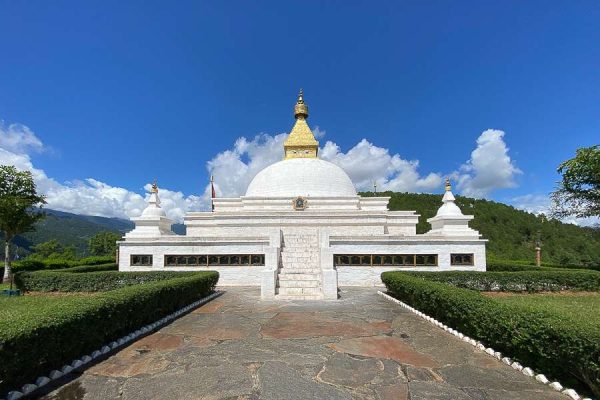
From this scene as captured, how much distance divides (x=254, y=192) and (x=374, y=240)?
12482 mm

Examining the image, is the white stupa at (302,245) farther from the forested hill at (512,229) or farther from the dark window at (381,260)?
the forested hill at (512,229)

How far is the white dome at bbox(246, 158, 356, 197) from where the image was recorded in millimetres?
25609

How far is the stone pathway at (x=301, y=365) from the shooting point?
5008 mm

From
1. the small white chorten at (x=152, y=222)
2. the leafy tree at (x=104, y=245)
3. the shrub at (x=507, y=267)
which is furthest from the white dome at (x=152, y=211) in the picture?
the leafy tree at (x=104, y=245)

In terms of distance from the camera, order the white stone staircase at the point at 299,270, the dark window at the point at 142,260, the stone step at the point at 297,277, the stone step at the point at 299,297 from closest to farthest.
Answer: the stone step at the point at 299,297 → the white stone staircase at the point at 299,270 → the stone step at the point at 297,277 → the dark window at the point at 142,260

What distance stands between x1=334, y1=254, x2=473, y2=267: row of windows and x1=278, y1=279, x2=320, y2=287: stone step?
297cm

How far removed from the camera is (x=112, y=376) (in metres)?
5.64

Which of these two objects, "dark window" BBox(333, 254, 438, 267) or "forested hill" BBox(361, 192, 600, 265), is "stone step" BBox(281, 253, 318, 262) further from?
"forested hill" BBox(361, 192, 600, 265)

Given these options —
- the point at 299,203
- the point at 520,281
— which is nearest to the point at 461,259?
the point at 520,281

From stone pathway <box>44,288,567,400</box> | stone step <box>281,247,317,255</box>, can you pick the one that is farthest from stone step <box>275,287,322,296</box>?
stone pathway <box>44,288,567,400</box>

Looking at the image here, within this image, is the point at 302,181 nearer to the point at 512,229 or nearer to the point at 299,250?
the point at 299,250

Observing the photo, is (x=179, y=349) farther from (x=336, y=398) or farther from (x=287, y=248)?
(x=287, y=248)

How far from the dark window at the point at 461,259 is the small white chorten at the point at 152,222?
51.3 ft

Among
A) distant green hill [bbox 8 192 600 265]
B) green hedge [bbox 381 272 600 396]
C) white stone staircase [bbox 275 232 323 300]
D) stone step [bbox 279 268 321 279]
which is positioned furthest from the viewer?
distant green hill [bbox 8 192 600 265]
